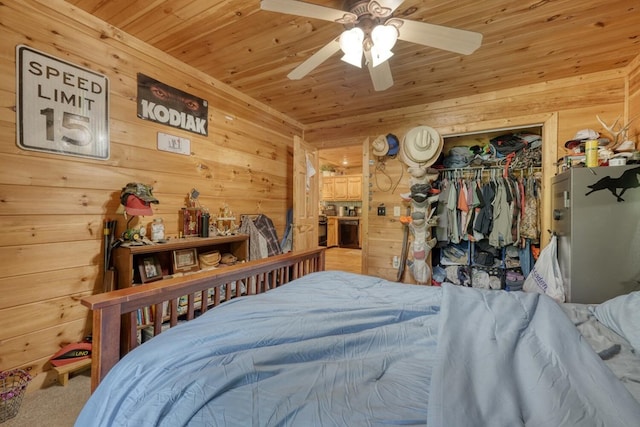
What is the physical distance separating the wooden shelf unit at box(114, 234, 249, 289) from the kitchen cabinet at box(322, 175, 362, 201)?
180 inches

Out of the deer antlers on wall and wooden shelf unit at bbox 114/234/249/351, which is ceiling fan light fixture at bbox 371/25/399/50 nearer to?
wooden shelf unit at bbox 114/234/249/351

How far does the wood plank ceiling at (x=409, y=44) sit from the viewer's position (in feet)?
5.79

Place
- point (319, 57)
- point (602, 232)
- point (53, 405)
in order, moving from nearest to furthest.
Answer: point (53, 405) → point (319, 57) → point (602, 232)

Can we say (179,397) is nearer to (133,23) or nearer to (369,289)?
(369,289)

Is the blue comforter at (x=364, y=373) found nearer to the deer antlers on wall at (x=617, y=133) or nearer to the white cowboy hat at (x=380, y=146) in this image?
the deer antlers on wall at (x=617, y=133)

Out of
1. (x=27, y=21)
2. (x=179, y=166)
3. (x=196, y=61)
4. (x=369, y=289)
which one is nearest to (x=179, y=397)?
(x=369, y=289)

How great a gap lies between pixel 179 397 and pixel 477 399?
73 centimetres

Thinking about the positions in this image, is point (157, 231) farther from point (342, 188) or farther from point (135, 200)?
point (342, 188)

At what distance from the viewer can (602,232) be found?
1.96 metres

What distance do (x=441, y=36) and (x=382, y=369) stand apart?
1628 mm

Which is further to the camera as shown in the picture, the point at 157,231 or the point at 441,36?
the point at 157,231

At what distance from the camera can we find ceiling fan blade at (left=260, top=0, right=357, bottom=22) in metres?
1.30

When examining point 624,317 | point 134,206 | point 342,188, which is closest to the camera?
point 624,317

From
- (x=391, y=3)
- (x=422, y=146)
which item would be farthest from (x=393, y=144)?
(x=391, y=3)
